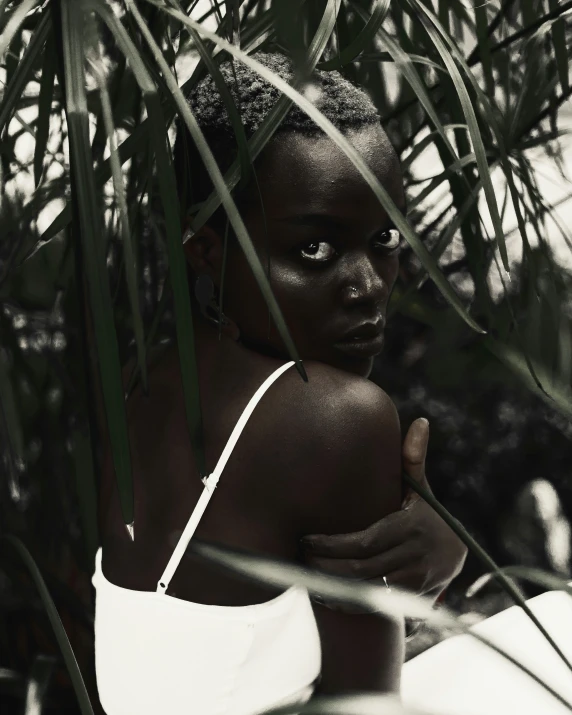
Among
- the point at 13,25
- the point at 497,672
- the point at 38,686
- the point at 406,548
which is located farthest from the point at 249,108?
the point at 497,672

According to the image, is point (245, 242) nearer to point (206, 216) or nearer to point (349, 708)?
point (206, 216)

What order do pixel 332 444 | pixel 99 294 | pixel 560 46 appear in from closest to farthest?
pixel 99 294 → pixel 332 444 → pixel 560 46

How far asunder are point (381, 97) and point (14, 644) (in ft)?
2.16

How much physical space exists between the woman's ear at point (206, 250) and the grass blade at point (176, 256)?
141mm

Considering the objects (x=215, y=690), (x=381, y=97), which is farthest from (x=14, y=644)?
(x=381, y=97)

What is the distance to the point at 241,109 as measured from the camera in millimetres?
525

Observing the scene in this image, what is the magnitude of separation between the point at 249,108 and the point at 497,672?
51 cm

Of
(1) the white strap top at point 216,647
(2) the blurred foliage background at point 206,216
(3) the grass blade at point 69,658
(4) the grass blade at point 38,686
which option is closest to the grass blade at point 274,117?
(2) the blurred foliage background at point 206,216

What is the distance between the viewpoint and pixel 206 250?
1.73 feet

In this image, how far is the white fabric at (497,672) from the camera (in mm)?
671

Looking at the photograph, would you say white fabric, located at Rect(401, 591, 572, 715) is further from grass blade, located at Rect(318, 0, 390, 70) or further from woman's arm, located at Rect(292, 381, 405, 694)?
grass blade, located at Rect(318, 0, 390, 70)

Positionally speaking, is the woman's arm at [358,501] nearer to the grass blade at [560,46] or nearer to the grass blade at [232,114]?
the grass blade at [232,114]

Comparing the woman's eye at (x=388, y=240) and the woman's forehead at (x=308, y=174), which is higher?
the woman's forehead at (x=308, y=174)

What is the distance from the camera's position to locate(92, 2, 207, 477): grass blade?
366 millimetres
